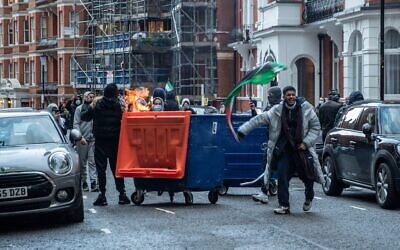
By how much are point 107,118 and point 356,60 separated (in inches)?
695

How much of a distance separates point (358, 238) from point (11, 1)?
2928 inches

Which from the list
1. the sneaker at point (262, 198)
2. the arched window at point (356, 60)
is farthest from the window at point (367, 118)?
the arched window at point (356, 60)

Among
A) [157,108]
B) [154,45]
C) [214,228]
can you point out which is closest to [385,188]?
[214,228]

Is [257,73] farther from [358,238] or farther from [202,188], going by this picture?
[358,238]

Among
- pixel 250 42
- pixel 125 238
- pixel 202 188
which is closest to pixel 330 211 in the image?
pixel 202 188

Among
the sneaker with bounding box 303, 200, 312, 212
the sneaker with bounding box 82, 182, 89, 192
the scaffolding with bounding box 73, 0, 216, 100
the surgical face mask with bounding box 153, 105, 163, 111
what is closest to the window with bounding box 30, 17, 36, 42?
the scaffolding with bounding box 73, 0, 216, 100

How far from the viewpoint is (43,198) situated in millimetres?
11812

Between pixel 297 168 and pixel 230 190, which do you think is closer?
pixel 297 168

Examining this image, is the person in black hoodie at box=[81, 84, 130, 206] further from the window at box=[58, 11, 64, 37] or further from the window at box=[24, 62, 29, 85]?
the window at box=[24, 62, 29, 85]

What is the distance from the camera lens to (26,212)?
1181cm

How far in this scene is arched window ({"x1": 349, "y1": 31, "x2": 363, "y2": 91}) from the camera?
30703mm

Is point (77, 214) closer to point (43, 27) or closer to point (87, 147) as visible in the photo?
point (87, 147)

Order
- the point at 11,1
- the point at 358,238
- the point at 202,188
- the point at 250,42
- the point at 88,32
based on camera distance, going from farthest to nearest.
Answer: the point at 11,1, the point at 88,32, the point at 250,42, the point at 202,188, the point at 358,238

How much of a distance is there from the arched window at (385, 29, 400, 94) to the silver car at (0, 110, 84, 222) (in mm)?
18263
